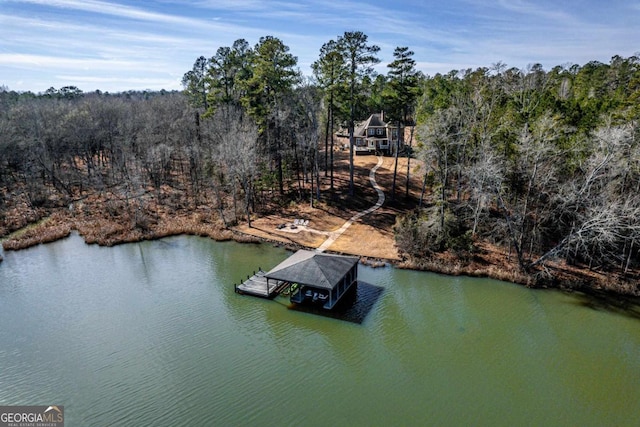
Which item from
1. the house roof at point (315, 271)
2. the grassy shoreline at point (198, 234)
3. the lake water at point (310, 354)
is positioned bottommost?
the lake water at point (310, 354)

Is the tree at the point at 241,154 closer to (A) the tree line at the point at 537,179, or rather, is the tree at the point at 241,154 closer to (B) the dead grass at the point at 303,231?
(B) the dead grass at the point at 303,231

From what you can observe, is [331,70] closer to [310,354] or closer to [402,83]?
[402,83]

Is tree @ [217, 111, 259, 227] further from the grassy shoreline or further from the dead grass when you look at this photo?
the grassy shoreline

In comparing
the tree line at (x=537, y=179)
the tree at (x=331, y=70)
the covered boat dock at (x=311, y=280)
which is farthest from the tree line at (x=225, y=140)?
the covered boat dock at (x=311, y=280)

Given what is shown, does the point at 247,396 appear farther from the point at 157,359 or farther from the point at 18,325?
the point at 18,325

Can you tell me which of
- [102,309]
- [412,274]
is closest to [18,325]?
[102,309]

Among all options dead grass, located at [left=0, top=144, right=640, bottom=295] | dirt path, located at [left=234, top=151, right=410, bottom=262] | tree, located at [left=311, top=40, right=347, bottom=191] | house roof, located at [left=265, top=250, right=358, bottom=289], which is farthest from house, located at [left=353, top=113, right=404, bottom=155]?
house roof, located at [left=265, top=250, right=358, bottom=289]
